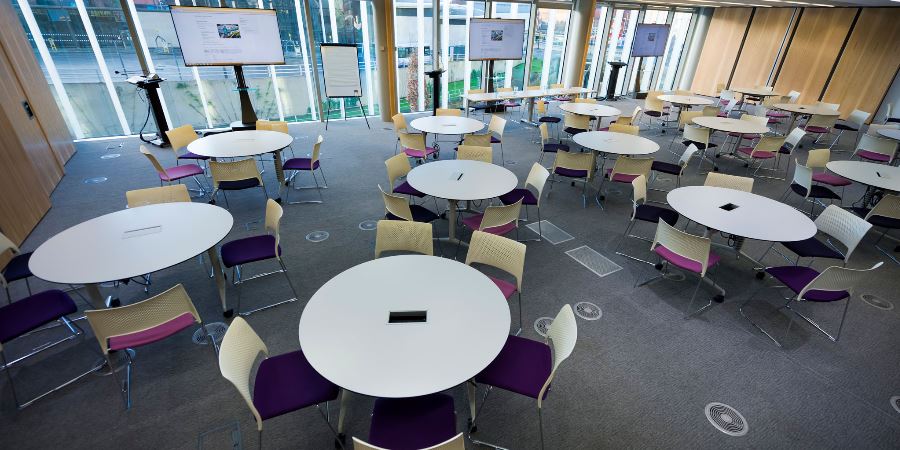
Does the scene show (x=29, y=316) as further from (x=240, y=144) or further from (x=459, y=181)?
(x=459, y=181)

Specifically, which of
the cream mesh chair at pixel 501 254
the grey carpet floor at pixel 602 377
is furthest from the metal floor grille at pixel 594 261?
the cream mesh chair at pixel 501 254

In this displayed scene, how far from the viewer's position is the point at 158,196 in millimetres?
3840

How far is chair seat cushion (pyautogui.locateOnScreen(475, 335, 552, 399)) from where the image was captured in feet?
7.52

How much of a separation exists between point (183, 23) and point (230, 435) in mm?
7589

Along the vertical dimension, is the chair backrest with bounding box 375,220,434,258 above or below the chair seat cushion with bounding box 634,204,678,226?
above

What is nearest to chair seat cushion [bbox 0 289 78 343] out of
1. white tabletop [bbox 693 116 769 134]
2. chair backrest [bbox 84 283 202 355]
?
chair backrest [bbox 84 283 202 355]

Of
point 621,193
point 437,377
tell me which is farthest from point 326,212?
point 621,193

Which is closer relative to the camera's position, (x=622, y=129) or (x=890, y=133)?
(x=622, y=129)

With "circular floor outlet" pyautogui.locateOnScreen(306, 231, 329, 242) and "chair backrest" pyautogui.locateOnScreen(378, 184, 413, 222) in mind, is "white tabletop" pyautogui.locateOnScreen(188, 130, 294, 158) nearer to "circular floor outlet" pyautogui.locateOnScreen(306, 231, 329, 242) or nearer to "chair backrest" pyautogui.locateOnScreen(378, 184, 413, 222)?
"circular floor outlet" pyautogui.locateOnScreen(306, 231, 329, 242)

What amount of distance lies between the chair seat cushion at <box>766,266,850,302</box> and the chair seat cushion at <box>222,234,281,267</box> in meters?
4.72

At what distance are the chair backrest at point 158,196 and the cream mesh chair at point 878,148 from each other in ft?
34.6

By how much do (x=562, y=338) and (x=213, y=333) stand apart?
3.00 m

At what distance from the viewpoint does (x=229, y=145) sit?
17.7 feet

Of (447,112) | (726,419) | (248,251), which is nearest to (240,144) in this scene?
(248,251)
